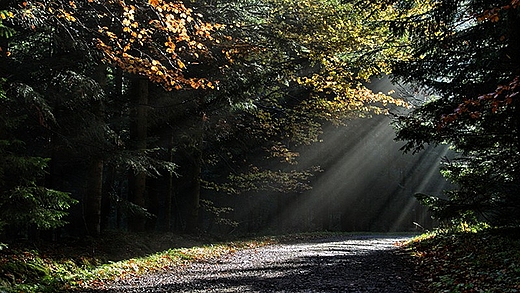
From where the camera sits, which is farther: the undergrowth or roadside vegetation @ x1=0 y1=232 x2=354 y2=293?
roadside vegetation @ x1=0 y1=232 x2=354 y2=293

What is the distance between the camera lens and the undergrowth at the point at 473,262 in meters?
6.74

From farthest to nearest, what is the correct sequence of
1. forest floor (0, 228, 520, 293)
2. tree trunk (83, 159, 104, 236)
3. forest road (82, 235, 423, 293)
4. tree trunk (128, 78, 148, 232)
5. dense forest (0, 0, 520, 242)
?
tree trunk (128, 78, 148, 232), tree trunk (83, 159, 104, 236), dense forest (0, 0, 520, 242), forest road (82, 235, 423, 293), forest floor (0, 228, 520, 293)

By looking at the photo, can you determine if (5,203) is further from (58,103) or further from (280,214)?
(280,214)

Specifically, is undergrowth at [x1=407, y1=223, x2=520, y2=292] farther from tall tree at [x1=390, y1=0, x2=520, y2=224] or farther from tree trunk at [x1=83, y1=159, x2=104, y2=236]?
tree trunk at [x1=83, y1=159, x2=104, y2=236]

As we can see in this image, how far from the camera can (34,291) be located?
7230mm

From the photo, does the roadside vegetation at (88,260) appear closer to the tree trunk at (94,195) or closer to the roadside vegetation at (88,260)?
the roadside vegetation at (88,260)

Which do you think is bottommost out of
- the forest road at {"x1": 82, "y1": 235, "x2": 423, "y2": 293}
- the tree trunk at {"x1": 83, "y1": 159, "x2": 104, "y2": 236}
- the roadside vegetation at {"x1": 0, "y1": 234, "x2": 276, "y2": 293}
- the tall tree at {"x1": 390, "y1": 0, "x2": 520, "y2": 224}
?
the forest road at {"x1": 82, "y1": 235, "x2": 423, "y2": 293}

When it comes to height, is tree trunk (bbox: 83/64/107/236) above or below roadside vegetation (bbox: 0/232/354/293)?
above

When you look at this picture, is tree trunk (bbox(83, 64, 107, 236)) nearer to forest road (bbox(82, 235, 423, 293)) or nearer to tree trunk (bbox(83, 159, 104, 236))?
tree trunk (bbox(83, 159, 104, 236))

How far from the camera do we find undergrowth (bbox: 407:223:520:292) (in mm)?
6742

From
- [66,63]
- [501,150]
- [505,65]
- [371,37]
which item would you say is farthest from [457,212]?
[66,63]

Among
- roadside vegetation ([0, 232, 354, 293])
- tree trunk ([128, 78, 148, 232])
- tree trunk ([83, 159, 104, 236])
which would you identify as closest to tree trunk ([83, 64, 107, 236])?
tree trunk ([83, 159, 104, 236])

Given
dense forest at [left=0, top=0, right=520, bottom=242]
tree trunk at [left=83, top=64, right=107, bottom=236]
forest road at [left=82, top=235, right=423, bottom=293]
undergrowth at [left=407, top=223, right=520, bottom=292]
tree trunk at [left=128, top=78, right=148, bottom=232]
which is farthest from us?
tree trunk at [left=128, top=78, right=148, bottom=232]

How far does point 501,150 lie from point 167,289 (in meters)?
7.96
